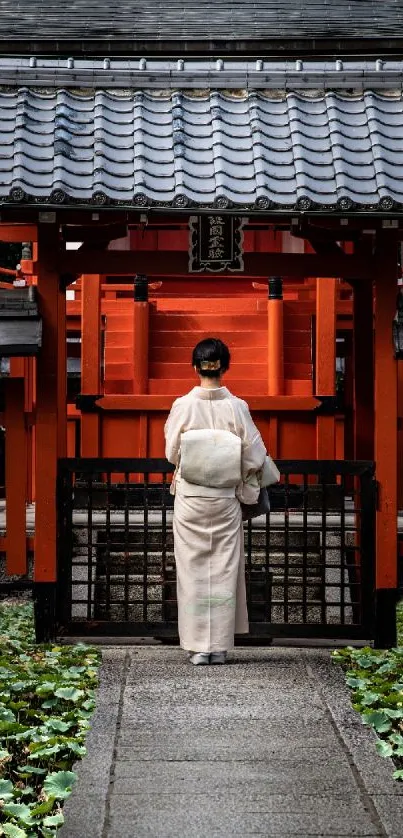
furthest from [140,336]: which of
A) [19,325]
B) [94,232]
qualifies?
[19,325]

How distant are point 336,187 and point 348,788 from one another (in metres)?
3.84

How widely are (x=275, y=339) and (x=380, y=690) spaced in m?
7.07

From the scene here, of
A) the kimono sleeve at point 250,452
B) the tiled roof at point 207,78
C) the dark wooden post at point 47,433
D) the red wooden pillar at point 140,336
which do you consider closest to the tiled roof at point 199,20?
the red wooden pillar at point 140,336

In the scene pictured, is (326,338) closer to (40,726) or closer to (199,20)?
(199,20)

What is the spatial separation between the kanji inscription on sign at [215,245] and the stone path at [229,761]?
261 cm

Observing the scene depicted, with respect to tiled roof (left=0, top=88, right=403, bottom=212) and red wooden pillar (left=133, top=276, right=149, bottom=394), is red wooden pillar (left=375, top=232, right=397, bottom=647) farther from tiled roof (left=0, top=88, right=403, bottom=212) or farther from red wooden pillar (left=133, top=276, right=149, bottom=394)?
red wooden pillar (left=133, top=276, right=149, bottom=394)

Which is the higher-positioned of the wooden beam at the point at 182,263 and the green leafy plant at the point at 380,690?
the wooden beam at the point at 182,263

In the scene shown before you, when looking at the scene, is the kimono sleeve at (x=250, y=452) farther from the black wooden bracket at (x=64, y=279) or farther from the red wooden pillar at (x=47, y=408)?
the black wooden bracket at (x=64, y=279)

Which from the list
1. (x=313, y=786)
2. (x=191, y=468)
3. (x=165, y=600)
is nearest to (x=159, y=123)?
(x=191, y=468)

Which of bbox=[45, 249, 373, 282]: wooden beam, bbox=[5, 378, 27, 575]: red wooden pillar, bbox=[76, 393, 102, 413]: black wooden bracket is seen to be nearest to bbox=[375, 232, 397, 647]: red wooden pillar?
bbox=[45, 249, 373, 282]: wooden beam

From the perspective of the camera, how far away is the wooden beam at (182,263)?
25.3 ft

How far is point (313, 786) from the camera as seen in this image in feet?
15.3

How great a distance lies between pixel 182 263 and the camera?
306 inches

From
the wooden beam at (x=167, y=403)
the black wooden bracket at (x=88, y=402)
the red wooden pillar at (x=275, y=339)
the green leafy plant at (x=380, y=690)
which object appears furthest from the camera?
the red wooden pillar at (x=275, y=339)
